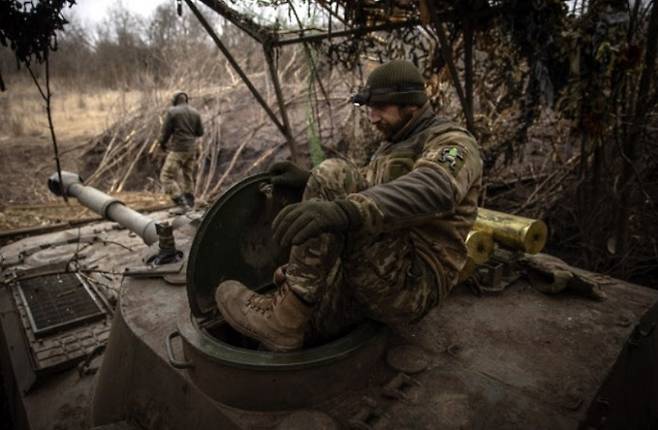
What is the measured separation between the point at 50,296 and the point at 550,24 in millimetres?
4437

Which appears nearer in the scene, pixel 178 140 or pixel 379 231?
pixel 379 231

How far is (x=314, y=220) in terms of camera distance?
5.15ft

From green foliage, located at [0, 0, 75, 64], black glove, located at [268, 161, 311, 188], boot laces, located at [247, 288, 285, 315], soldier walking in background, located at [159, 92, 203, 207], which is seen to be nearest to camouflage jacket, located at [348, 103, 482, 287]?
black glove, located at [268, 161, 311, 188]

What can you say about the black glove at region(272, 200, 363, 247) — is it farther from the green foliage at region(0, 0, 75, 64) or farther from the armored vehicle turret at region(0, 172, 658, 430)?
the green foliage at region(0, 0, 75, 64)

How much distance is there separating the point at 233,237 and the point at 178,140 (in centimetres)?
706

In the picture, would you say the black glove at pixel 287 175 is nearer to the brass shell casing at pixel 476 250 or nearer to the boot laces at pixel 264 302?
the boot laces at pixel 264 302

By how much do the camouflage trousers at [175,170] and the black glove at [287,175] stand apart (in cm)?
683

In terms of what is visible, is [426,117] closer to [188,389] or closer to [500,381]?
[500,381]

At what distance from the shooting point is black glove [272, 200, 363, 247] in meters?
1.56

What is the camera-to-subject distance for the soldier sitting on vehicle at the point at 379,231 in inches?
67.1

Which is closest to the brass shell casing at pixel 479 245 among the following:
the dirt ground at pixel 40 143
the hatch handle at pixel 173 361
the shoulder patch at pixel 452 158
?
the shoulder patch at pixel 452 158

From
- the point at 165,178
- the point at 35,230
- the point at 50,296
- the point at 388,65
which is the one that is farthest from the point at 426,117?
the point at 165,178

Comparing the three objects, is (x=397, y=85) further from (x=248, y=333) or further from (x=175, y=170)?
(x=175, y=170)

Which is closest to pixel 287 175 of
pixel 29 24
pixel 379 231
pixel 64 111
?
pixel 379 231
